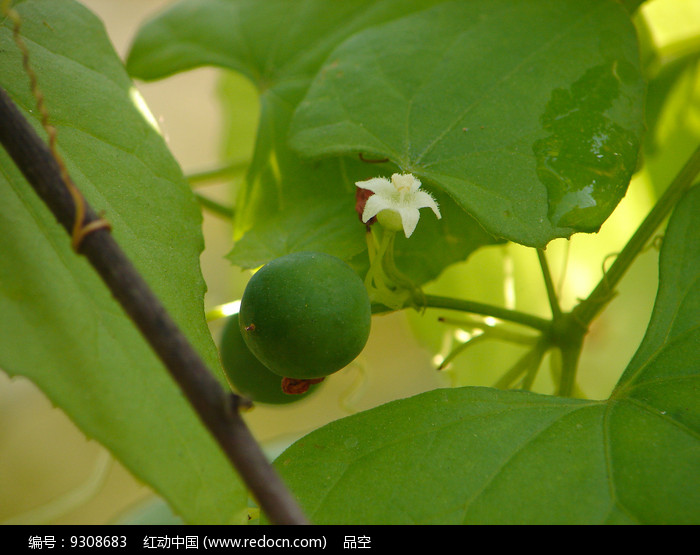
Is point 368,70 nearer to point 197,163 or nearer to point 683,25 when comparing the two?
point 683,25

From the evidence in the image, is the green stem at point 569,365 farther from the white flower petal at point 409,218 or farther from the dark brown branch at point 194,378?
the dark brown branch at point 194,378

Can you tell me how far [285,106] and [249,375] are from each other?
283 millimetres

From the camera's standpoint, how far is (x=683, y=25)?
2.58 ft

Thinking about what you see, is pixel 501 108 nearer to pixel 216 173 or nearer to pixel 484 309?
pixel 484 309

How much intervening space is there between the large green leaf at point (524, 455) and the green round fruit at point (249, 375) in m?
0.10

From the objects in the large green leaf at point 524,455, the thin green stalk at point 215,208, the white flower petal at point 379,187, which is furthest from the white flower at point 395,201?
the thin green stalk at point 215,208

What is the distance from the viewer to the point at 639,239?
20.2 inches

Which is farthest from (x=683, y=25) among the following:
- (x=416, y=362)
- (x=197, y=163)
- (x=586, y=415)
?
(x=197, y=163)

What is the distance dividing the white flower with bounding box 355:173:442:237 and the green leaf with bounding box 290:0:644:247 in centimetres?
3

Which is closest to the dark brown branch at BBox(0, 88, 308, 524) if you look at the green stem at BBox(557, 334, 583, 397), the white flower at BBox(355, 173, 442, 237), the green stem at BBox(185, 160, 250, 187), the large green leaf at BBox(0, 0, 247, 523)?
the large green leaf at BBox(0, 0, 247, 523)

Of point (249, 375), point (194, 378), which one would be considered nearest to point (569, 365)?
point (249, 375)

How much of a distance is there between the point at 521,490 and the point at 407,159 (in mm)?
250

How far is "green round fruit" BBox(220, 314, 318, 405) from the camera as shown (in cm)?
53

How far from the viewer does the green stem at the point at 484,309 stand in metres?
0.52
